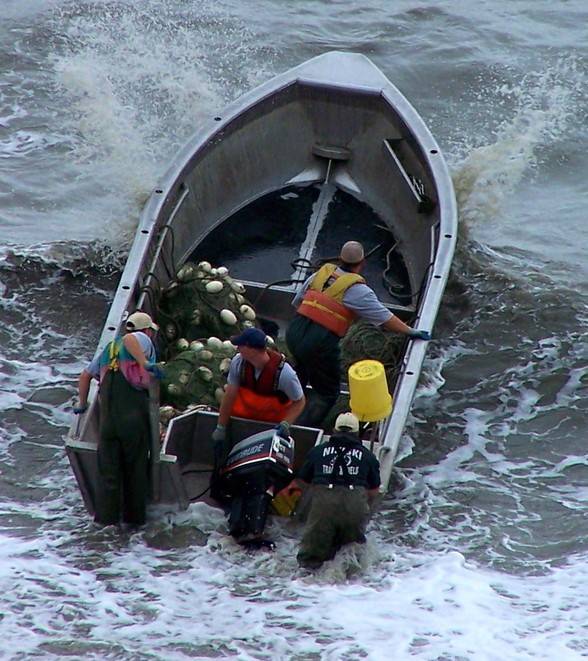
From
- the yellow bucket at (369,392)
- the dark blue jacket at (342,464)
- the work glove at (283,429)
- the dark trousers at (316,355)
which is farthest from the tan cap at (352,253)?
the dark blue jacket at (342,464)

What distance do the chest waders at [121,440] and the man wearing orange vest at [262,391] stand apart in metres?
0.55

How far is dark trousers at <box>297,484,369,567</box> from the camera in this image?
6.98 meters

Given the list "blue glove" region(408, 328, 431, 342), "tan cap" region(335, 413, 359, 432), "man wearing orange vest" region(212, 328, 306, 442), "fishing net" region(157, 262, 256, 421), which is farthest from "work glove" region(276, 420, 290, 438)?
"blue glove" region(408, 328, 431, 342)

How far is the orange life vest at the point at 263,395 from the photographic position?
7375 mm

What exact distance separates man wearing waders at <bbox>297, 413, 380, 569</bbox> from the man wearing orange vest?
43cm

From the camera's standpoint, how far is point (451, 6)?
18703mm

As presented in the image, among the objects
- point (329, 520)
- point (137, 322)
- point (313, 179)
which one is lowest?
point (329, 520)

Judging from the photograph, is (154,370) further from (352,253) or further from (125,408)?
(352,253)

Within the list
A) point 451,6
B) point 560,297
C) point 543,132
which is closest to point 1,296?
point 560,297

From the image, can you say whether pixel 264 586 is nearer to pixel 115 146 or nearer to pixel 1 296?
pixel 1 296

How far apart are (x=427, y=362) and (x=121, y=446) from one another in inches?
146

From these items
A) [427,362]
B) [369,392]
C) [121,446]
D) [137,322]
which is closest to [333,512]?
[369,392]

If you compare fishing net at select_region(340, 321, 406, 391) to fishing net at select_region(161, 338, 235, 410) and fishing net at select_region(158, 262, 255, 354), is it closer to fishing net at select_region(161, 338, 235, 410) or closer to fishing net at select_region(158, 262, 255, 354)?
fishing net at select_region(158, 262, 255, 354)

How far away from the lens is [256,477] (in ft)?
23.9
